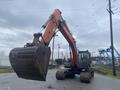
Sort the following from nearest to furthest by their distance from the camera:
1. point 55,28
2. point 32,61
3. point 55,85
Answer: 1. point 32,61
2. point 55,28
3. point 55,85

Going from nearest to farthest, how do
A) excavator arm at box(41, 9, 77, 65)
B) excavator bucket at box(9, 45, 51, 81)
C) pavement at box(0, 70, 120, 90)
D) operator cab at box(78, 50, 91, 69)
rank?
excavator bucket at box(9, 45, 51, 81) → excavator arm at box(41, 9, 77, 65) → pavement at box(0, 70, 120, 90) → operator cab at box(78, 50, 91, 69)

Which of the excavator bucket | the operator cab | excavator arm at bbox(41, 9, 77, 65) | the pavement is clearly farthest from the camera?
the operator cab

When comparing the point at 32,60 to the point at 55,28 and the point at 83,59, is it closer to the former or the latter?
the point at 55,28

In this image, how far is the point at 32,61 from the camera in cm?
1024

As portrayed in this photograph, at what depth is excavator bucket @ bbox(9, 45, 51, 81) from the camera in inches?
405

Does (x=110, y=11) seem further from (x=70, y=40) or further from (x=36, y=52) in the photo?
(x=36, y=52)

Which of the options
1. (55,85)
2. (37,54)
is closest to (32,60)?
(37,54)

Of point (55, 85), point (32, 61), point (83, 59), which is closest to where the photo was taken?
point (32, 61)

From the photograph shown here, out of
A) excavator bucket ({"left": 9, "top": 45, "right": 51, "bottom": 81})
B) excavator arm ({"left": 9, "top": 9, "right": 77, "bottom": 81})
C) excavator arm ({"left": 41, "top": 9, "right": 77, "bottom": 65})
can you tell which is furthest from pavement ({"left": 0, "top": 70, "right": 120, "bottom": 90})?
excavator bucket ({"left": 9, "top": 45, "right": 51, "bottom": 81})

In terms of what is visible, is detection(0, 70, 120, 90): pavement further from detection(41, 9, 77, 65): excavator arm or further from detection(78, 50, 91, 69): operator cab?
detection(41, 9, 77, 65): excavator arm

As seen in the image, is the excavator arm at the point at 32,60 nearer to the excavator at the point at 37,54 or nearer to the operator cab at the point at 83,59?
the excavator at the point at 37,54

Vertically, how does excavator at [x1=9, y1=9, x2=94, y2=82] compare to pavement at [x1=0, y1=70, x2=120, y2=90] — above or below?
above

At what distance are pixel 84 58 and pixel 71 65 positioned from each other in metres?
2.01

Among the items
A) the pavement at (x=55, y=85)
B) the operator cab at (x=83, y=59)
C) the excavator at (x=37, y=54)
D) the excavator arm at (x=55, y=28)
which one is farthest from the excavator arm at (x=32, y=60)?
the operator cab at (x=83, y=59)
